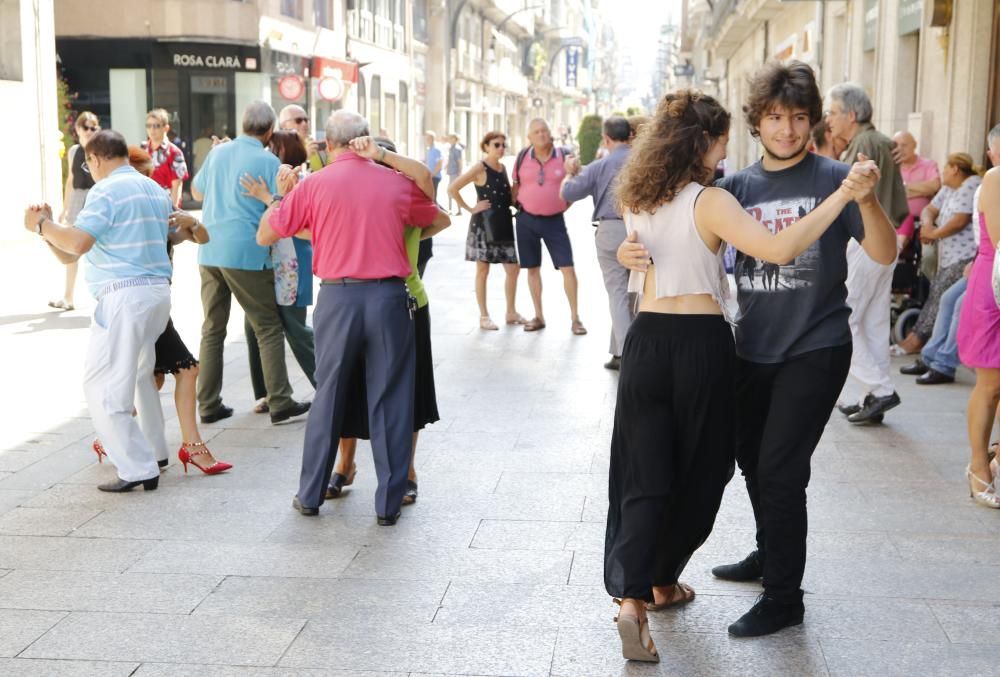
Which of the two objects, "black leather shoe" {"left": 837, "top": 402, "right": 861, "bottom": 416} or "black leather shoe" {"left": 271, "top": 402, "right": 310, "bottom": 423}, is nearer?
"black leather shoe" {"left": 271, "top": 402, "right": 310, "bottom": 423}

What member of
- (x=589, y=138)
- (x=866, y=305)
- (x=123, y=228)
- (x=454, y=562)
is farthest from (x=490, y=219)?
(x=589, y=138)

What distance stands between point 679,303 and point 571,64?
97.1m

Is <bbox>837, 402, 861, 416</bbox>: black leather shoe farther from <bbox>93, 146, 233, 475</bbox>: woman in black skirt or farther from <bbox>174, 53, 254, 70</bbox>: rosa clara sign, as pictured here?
<bbox>174, 53, 254, 70</bbox>: rosa clara sign

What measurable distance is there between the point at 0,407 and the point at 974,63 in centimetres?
851

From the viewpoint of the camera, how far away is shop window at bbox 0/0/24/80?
1897cm

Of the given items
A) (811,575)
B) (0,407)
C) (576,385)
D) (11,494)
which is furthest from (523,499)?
(0,407)

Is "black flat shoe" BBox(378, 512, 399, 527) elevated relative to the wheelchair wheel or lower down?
lower down

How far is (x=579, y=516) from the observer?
5.89m

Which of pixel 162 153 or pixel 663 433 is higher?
pixel 162 153

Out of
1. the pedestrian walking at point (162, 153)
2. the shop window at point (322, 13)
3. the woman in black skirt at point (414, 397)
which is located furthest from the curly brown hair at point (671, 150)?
the shop window at point (322, 13)

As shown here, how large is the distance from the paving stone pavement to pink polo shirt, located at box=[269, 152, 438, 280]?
3.72ft

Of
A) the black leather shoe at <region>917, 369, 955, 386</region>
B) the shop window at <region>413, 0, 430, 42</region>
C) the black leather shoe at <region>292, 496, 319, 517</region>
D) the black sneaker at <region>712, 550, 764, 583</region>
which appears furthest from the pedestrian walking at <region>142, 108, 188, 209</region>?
the shop window at <region>413, 0, 430, 42</region>

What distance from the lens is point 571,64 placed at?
99.1m

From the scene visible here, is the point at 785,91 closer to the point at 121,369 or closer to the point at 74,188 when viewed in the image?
the point at 121,369
